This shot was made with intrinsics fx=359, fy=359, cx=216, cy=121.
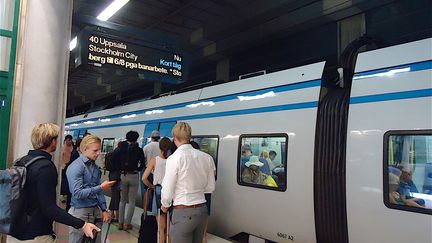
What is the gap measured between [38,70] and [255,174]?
3.07 meters

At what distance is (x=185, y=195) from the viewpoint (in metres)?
3.14

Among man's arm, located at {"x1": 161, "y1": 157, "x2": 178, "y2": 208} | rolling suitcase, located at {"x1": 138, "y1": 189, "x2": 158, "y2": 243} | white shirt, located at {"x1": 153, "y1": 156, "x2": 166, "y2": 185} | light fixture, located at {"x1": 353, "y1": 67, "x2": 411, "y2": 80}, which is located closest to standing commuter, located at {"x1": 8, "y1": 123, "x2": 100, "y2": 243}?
man's arm, located at {"x1": 161, "y1": 157, "x2": 178, "y2": 208}

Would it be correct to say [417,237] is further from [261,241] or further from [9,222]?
[9,222]

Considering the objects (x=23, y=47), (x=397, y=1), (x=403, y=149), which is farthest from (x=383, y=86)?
(x=397, y=1)

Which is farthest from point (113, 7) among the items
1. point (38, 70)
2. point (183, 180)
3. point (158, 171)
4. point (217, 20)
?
point (183, 180)

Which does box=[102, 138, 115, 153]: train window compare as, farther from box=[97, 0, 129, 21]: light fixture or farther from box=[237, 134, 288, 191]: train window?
box=[237, 134, 288, 191]: train window

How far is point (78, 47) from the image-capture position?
5.52m

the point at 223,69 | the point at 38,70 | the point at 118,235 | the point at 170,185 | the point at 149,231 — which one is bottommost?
the point at 118,235

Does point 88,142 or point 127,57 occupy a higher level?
point 127,57

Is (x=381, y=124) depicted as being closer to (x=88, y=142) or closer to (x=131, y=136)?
(x=88, y=142)

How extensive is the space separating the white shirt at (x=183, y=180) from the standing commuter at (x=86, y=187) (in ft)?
1.57

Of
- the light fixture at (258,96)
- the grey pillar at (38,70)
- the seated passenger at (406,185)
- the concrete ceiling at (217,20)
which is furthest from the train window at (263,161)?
the grey pillar at (38,70)

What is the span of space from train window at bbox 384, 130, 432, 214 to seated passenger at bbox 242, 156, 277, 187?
156cm

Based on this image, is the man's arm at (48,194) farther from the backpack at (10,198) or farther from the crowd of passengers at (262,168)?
the crowd of passengers at (262,168)
